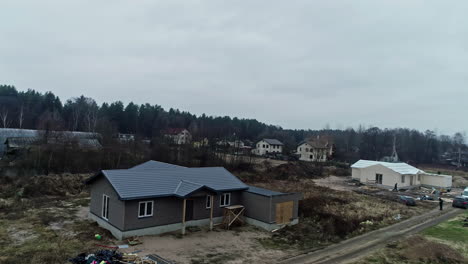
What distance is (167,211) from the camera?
54.6 feet

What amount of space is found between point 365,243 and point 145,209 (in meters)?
12.4

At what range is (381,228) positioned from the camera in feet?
64.4

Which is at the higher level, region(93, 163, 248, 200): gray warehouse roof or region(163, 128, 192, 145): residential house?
region(163, 128, 192, 145): residential house

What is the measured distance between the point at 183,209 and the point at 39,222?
832 cm

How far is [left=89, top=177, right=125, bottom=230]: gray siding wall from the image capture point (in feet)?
49.7

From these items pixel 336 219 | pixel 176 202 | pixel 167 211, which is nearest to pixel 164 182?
pixel 176 202

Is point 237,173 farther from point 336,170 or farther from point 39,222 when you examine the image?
point 39,222

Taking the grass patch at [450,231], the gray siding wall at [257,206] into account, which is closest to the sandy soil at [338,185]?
the grass patch at [450,231]

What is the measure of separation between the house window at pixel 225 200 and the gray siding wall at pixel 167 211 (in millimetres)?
304

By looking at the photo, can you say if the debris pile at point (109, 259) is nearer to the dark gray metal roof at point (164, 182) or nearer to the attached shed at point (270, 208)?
→ the dark gray metal roof at point (164, 182)

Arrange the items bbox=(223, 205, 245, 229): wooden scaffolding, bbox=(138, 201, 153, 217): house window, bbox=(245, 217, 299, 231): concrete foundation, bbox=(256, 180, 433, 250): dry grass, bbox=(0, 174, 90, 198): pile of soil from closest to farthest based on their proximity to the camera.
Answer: bbox=(138, 201, 153, 217): house window, bbox=(256, 180, 433, 250): dry grass, bbox=(245, 217, 299, 231): concrete foundation, bbox=(223, 205, 245, 229): wooden scaffolding, bbox=(0, 174, 90, 198): pile of soil

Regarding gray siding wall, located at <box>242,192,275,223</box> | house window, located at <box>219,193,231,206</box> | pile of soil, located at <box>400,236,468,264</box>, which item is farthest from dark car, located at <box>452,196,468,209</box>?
house window, located at <box>219,193,231,206</box>

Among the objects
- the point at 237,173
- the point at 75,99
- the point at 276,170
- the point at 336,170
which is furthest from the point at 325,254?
the point at 75,99

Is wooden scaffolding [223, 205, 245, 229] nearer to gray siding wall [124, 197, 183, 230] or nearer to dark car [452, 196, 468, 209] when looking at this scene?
gray siding wall [124, 197, 183, 230]
